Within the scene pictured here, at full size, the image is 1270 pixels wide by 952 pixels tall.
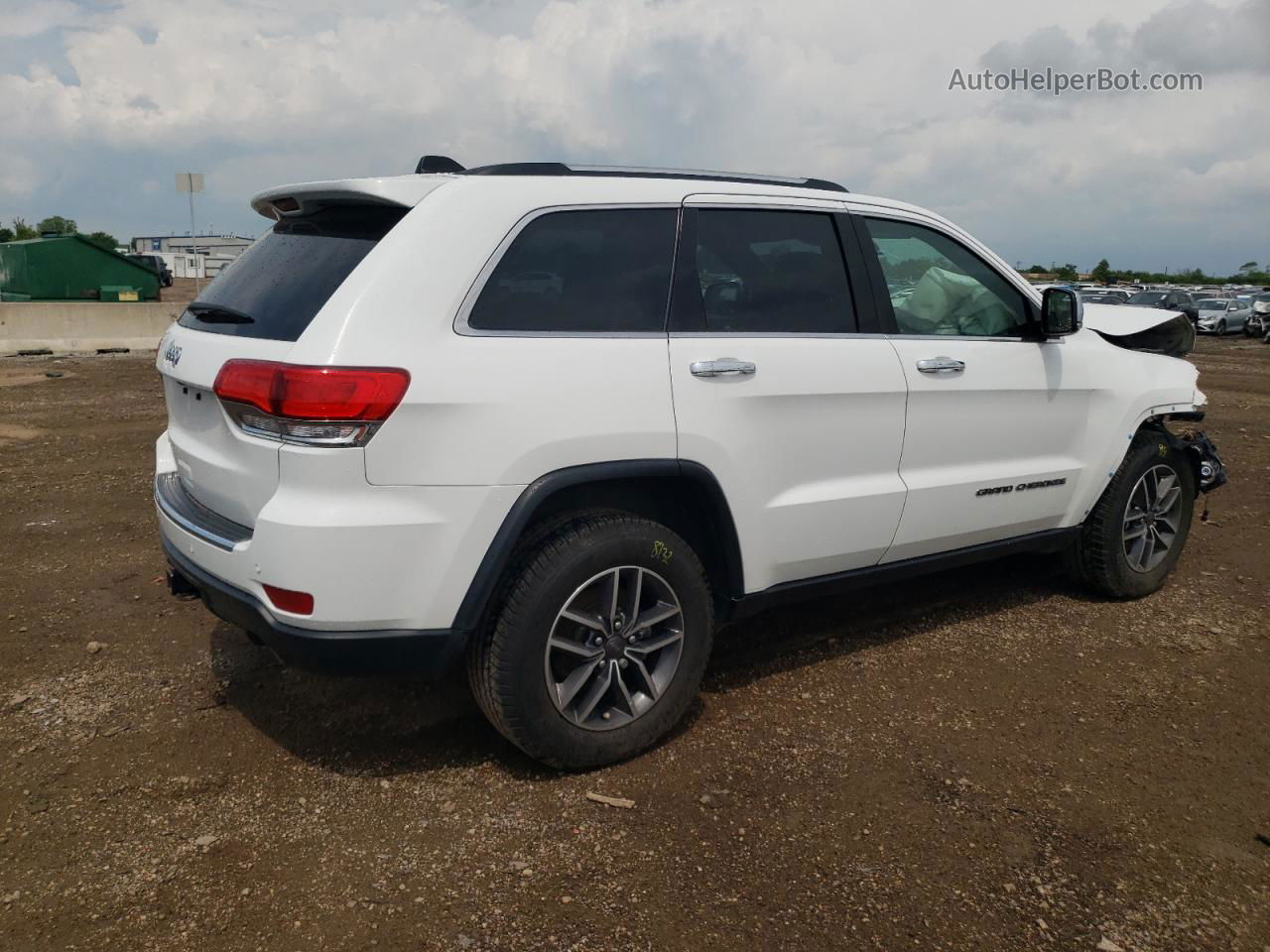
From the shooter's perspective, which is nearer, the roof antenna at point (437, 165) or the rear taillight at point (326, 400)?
the rear taillight at point (326, 400)

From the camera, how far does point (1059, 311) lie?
416 cm

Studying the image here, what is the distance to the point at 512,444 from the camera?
9.30 feet

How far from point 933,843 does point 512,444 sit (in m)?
1.66

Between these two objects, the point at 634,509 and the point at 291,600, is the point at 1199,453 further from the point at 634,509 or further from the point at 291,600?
the point at 291,600

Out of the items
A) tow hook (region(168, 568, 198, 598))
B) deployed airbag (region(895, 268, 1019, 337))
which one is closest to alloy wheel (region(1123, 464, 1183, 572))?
deployed airbag (region(895, 268, 1019, 337))

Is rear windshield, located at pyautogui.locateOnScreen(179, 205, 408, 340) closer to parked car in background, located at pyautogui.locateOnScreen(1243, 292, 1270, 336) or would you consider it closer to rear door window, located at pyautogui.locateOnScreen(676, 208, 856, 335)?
rear door window, located at pyautogui.locateOnScreen(676, 208, 856, 335)

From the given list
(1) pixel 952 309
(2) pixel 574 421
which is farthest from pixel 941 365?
(2) pixel 574 421

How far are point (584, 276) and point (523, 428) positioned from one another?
1.94 ft

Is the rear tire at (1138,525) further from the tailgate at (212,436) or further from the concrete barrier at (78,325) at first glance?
the concrete barrier at (78,325)

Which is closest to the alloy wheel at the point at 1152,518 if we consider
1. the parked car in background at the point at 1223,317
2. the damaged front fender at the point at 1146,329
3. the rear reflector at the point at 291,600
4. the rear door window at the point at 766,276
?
the damaged front fender at the point at 1146,329

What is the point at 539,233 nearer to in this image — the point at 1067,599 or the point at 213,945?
the point at 213,945

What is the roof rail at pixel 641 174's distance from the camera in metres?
3.18

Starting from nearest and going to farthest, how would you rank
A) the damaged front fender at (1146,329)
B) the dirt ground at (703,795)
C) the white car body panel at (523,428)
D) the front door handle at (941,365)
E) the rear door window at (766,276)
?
1. the dirt ground at (703,795)
2. the white car body panel at (523,428)
3. the rear door window at (766,276)
4. the front door handle at (941,365)
5. the damaged front fender at (1146,329)

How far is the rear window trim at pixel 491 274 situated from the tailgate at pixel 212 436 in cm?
49
